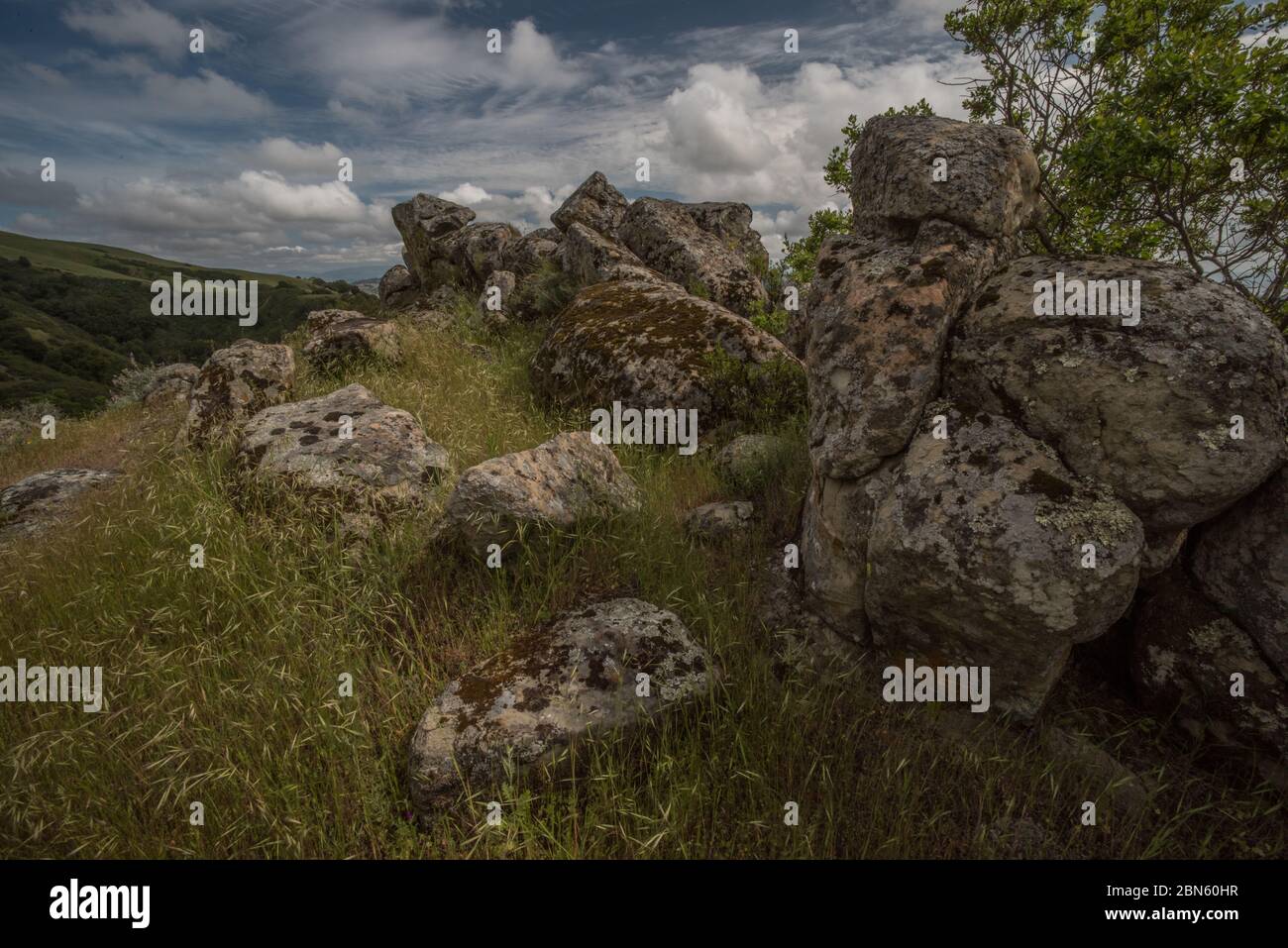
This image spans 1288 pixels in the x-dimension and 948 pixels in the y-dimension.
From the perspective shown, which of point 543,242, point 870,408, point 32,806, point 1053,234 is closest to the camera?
point 32,806

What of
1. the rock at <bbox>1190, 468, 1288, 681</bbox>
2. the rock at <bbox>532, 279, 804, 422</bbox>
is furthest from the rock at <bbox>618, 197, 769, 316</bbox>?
the rock at <bbox>1190, 468, 1288, 681</bbox>

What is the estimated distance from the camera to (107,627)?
429 centimetres

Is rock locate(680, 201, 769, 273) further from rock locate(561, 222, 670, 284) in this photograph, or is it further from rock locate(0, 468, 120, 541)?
rock locate(0, 468, 120, 541)

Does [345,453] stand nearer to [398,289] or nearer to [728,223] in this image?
[728,223]

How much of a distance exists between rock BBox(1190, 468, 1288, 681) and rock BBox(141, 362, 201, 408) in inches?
581

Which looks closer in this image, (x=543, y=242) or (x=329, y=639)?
(x=329, y=639)

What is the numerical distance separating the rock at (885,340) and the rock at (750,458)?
143 cm

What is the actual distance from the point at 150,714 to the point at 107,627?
46.9 inches

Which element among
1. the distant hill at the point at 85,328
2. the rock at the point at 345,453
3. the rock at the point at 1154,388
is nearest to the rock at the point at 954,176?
the rock at the point at 1154,388

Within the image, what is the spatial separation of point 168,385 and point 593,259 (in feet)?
33.1

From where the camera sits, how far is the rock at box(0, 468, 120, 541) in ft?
21.9

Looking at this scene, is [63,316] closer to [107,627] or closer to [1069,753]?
[107,627]

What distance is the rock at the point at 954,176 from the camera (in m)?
4.11

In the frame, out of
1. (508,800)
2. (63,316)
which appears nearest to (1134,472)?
(508,800)
